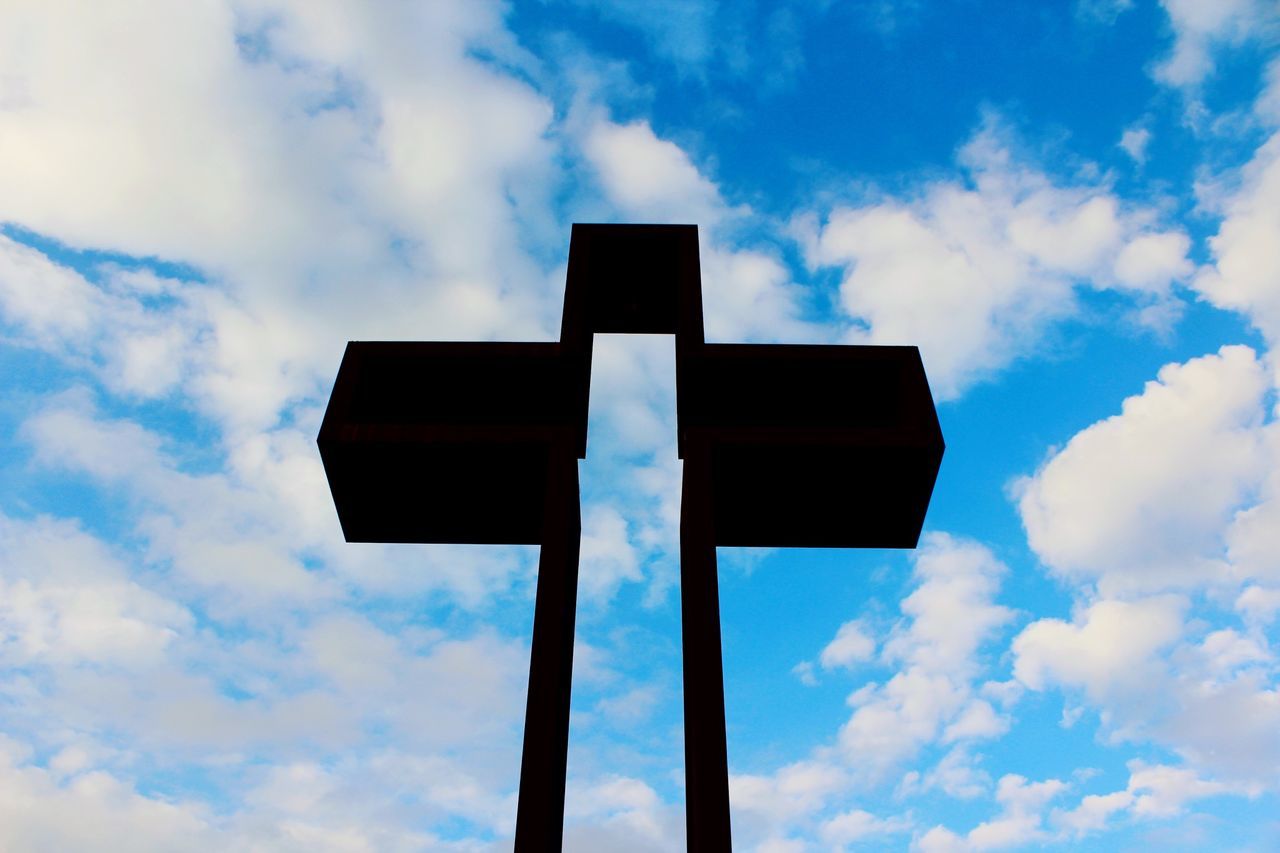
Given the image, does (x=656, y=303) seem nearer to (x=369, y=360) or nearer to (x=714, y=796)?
(x=369, y=360)

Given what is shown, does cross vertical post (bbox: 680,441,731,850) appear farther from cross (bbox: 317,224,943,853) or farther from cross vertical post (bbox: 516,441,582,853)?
cross vertical post (bbox: 516,441,582,853)

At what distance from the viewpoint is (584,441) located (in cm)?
935

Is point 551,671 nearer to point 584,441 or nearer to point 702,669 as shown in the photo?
point 702,669

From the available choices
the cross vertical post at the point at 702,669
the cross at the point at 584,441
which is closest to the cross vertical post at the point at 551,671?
the cross at the point at 584,441

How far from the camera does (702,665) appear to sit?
23.6 ft

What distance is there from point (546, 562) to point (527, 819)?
6.86 ft

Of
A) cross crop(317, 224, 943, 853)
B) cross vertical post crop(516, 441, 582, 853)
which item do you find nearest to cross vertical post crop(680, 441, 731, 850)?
cross crop(317, 224, 943, 853)

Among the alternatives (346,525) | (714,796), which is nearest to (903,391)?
(714,796)

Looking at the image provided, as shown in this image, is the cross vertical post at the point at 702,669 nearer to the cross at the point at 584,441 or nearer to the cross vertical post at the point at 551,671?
the cross at the point at 584,441

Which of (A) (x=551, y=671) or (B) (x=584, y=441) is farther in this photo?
(B) (x=584, y=441)

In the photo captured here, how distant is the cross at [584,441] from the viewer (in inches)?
322

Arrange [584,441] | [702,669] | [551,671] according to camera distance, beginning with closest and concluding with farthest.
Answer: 1. [702,669]
2. [551,671]
3. [584,441]

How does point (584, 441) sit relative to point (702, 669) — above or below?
above

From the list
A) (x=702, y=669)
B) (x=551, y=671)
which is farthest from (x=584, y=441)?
(x=702, y=669)
